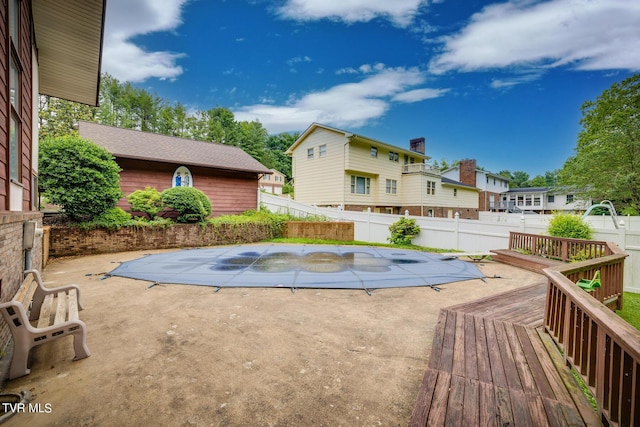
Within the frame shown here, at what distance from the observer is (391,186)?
2111 centimetres

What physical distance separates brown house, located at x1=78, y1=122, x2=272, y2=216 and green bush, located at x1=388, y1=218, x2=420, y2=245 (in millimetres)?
8371

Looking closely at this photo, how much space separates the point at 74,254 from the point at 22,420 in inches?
357

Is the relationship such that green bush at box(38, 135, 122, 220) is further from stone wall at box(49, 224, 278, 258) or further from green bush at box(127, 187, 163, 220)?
green bush at box(127, 187, 163, 220)

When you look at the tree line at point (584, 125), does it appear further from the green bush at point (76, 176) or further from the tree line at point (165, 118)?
the green bush at point (76, 176)

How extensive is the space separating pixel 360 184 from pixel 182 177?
1158cm

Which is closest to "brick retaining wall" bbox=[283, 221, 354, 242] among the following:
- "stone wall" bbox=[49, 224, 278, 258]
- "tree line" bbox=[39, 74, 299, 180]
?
"stone wall" bbox=[49, 224, 278, 258]

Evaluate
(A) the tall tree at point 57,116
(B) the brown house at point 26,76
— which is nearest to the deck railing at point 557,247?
(B) the brown house at point 26,76

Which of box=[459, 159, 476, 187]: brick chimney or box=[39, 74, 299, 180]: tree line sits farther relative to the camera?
box=[39, 74, 299, 180]: tree line

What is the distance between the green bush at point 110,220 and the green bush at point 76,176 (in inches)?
7.2

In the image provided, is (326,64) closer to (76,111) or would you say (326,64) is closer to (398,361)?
(76,111)

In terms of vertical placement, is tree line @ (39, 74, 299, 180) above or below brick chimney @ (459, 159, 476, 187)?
above

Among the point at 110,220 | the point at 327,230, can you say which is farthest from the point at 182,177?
the point at 327,230

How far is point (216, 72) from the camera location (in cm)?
3656

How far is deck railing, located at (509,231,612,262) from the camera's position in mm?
6037
